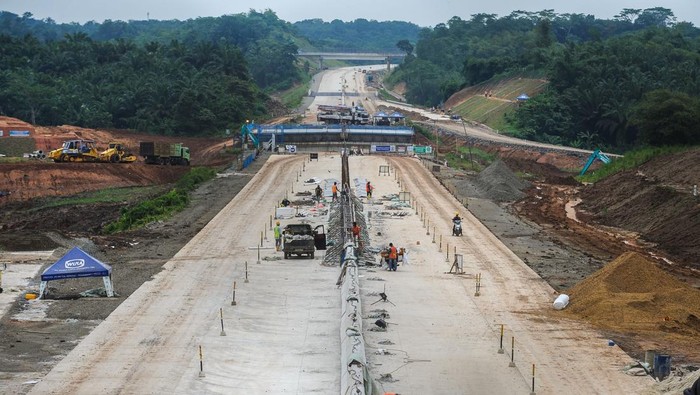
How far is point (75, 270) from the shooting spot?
4469 centimetres

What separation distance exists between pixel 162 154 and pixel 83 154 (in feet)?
24.8

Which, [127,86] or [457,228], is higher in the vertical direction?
[127,86]

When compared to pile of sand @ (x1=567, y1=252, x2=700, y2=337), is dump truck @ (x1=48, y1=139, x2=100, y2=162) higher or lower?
lower

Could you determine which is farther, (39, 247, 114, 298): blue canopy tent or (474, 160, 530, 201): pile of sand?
(474, 160, 530, 201): pile of sand

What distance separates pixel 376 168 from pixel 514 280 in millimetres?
52798

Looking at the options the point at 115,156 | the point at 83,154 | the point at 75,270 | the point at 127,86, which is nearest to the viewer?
the point at 75,270

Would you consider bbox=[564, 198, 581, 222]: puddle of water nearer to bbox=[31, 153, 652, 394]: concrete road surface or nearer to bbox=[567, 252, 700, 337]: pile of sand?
bbox=[31, 153, 652, 394]: concrete road surface

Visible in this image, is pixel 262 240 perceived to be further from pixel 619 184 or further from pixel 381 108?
pixel 381 108

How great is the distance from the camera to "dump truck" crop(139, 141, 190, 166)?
10338 centimetres

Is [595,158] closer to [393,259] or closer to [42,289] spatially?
[393,259]

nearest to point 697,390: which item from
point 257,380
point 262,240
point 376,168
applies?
point 257,380

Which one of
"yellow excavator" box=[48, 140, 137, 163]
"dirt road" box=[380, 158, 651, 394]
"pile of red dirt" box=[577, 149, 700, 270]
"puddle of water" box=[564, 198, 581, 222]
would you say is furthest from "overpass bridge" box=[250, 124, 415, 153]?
"dirt road" box=[380, 158, 651, 394]

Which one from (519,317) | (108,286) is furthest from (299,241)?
(519,317)

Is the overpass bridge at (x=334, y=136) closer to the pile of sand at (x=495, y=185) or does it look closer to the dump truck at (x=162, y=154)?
the dump truck at (x=162, y=154)
